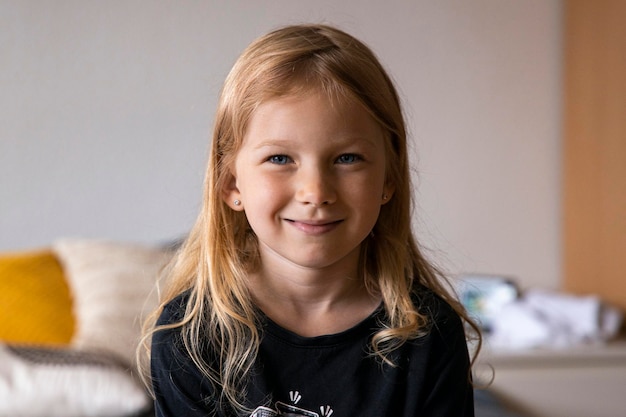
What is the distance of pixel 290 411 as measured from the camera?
1.08 m

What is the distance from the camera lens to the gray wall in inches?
109

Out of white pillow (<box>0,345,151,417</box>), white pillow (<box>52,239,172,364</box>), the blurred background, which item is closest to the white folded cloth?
the blurred background

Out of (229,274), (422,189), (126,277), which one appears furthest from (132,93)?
(229,274)

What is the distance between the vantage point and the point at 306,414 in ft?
3.54

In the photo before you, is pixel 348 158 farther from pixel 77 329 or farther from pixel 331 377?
pixel 77 329

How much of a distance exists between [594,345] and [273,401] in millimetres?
1786

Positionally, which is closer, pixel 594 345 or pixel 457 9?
pixel 594 345

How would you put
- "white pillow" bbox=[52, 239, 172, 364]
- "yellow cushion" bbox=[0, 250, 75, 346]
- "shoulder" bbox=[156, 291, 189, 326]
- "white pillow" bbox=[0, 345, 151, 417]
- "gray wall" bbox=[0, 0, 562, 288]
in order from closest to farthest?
"shoulder" bbox=[156, 291, 189, 326], "white pillow" bbox=[0, 345, 151, 417], "white pillow" bbox=[52, 239, 172, 364], "yellow cushion" bbox=[0, 250, 75, 346], "gray wall" bbox=[0, 0, 562, 288]

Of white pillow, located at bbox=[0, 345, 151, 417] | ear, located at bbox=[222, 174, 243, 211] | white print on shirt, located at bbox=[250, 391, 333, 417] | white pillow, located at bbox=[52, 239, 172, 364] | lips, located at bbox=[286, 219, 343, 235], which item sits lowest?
white pillow, located at bbox=[0, 345, 151, 417]

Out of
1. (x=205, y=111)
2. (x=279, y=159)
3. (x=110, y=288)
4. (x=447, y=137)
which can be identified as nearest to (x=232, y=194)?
(x=279, y=159)

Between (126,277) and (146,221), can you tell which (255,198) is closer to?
(126,277)

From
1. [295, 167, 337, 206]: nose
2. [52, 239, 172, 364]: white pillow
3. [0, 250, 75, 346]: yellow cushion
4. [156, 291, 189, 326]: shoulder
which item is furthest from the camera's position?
[0, 250, 75, 346]: yellow cushion

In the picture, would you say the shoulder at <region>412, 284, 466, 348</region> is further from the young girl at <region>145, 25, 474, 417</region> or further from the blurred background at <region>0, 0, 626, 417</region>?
the blurred background at <region>0, 0, 626, 417</region>

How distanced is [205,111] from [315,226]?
190 cm
